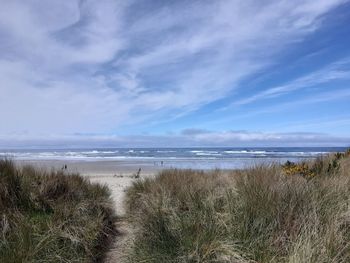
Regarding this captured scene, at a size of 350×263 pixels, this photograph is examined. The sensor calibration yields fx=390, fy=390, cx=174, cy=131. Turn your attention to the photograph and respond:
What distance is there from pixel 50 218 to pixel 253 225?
286 centimetres

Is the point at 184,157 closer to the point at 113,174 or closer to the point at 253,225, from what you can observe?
the point at 113,174

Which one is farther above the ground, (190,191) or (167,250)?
(190,191)

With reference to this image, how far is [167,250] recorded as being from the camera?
4.66m

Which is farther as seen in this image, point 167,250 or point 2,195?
point 2,195

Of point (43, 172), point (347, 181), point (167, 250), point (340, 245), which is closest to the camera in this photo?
point (340, 245)

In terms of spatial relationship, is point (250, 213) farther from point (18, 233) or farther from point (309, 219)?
point (18, 233)

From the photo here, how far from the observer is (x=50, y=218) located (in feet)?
18.4

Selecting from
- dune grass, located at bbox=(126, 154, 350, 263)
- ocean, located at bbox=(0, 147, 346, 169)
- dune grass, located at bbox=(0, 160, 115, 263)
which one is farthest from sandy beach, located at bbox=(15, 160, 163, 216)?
dune grass, located at bbox=(126, 154, 350, 263)

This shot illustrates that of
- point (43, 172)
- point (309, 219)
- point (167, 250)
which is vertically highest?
point (43, 172)

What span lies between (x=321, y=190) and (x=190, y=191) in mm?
2110

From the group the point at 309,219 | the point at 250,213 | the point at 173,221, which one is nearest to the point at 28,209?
the point at 173,221

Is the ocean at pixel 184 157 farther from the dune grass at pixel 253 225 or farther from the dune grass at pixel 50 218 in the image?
the dune grass at pixel 253 225

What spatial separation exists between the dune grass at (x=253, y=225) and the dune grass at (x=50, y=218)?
0.73m

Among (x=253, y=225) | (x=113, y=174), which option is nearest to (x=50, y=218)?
(x=253, y=225)
